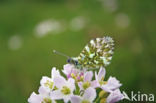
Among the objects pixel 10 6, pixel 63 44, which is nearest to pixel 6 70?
pixel 63 44

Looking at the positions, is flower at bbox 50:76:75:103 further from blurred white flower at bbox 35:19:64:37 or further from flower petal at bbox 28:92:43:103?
blurred white flower at bbox 35:19:64:37

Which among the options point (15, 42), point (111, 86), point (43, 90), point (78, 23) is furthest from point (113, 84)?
point (15, 42)

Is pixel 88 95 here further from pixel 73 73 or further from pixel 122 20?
pixel 122 20

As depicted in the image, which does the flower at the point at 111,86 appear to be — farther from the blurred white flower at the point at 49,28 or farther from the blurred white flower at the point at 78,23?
the blurred white flower at the point at 49,28

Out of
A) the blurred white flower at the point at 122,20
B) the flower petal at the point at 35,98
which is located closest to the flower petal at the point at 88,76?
the flower petal at the point at 35,98

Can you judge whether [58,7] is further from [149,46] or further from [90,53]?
[90,53]

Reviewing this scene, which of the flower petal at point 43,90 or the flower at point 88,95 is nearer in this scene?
the flower at point 88,95
